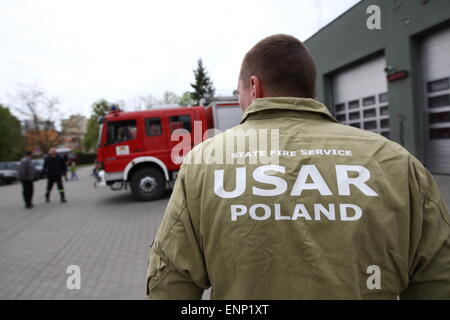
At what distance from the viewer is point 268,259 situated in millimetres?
1022

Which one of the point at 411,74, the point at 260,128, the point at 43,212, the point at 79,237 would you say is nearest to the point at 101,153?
the point at 43,212

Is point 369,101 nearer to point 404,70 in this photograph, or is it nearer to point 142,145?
Answer: point 404,70

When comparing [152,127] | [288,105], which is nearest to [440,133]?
[152,127]

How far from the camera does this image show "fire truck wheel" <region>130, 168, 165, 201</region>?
9.38 meters

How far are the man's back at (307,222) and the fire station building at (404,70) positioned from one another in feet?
27.4

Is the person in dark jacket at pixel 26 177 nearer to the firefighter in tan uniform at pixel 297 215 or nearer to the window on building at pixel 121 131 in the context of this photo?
the window on building at pixel 121 131

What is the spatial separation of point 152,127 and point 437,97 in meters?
8.68

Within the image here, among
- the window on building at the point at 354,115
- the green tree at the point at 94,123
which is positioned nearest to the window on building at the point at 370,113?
the window on building at the point at 354,115

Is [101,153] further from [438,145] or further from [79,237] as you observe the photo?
[438,145]

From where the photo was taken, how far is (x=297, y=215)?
3.35 ft

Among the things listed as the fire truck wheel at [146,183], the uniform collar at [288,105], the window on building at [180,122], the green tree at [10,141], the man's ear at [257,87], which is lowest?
the fire truck wheel at [146,183]

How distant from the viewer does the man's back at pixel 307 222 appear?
1009 mm

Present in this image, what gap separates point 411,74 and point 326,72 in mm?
4300

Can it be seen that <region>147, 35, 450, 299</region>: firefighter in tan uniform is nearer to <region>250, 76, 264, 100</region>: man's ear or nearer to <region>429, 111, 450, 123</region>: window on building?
<region>250, 76, 264, 100</region>: man's ear
